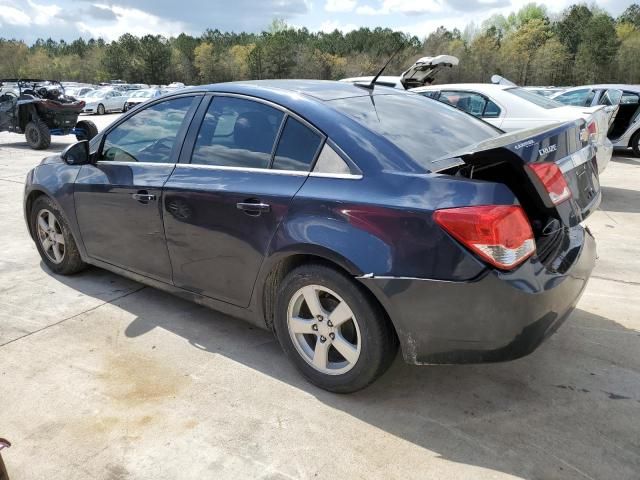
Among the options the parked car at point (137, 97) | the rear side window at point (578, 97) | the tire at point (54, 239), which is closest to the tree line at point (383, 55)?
the parked car at point (137, 97)

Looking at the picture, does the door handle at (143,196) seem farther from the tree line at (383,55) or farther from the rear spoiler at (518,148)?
the tree line at (383,55)

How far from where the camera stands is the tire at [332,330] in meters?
2.46

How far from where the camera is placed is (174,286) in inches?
134

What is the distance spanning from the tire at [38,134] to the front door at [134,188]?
10905mm

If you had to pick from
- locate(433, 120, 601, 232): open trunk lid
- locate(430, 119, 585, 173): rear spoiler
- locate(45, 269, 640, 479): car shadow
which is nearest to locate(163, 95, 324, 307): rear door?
locate(45, 269, 640, 479): car shadow

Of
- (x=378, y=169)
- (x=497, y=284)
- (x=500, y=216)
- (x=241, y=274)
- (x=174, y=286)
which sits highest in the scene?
(x=378, y=169)

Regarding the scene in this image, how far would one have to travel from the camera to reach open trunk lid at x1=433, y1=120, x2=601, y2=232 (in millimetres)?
2234

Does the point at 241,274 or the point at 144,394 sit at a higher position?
the point at 241,274

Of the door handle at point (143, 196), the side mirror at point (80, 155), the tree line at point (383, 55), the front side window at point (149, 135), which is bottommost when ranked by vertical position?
the door handle at point (143, 196)

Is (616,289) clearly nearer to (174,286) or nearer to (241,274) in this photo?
(241,274)

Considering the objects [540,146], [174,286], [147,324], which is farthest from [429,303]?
[147,324]

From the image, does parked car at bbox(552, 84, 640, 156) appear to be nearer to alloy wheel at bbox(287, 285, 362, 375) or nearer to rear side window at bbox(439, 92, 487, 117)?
rear side window at bbox(439, 92, 487, 117)

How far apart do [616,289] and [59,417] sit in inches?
155

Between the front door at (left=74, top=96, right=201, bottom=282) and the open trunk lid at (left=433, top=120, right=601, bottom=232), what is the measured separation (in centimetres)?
180
